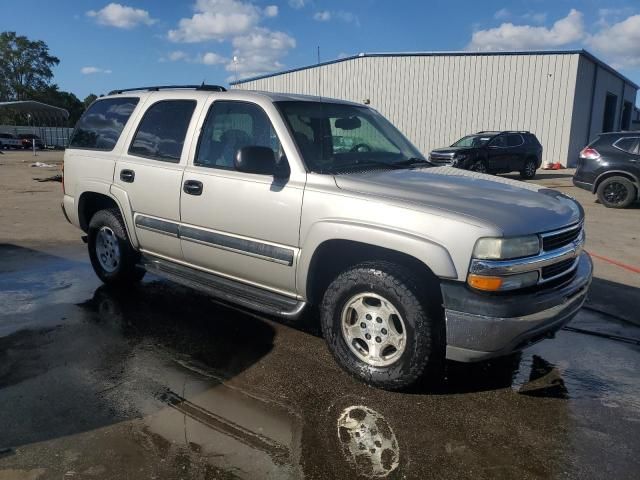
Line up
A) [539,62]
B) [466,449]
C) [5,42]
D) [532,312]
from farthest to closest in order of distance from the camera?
1. [5,42]
2. [539,62]
3. [532,312]
4. [466,449]

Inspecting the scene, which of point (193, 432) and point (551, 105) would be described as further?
point (551, 105)

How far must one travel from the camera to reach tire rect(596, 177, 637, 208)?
40.4ft

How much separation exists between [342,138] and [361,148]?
17cm

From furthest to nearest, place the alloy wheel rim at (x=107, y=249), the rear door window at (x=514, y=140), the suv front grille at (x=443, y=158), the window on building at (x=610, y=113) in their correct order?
the window on building at (x=610, y=113) → the rear door window at (x=514, y=140) → the suv front grille at (x=443, y=158) → the alloy wheel rim at (x=107, y=249)

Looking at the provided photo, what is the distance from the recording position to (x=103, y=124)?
5414mm

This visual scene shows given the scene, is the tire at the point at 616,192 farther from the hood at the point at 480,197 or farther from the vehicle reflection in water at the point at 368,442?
the vehicle reflection in water at the point at 368,442

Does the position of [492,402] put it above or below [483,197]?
below

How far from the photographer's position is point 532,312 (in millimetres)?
3098

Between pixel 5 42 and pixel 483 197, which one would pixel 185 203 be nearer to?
pixel 483 197

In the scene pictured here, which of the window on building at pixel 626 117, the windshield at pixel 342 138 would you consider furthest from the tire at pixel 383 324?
the window on building at pixel 626 117

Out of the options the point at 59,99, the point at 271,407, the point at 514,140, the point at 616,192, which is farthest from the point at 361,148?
the point at 59,99

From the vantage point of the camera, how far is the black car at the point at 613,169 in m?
12.2

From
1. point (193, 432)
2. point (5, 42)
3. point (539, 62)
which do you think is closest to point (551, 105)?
point (539, 62)

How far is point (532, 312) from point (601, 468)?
85 cm
